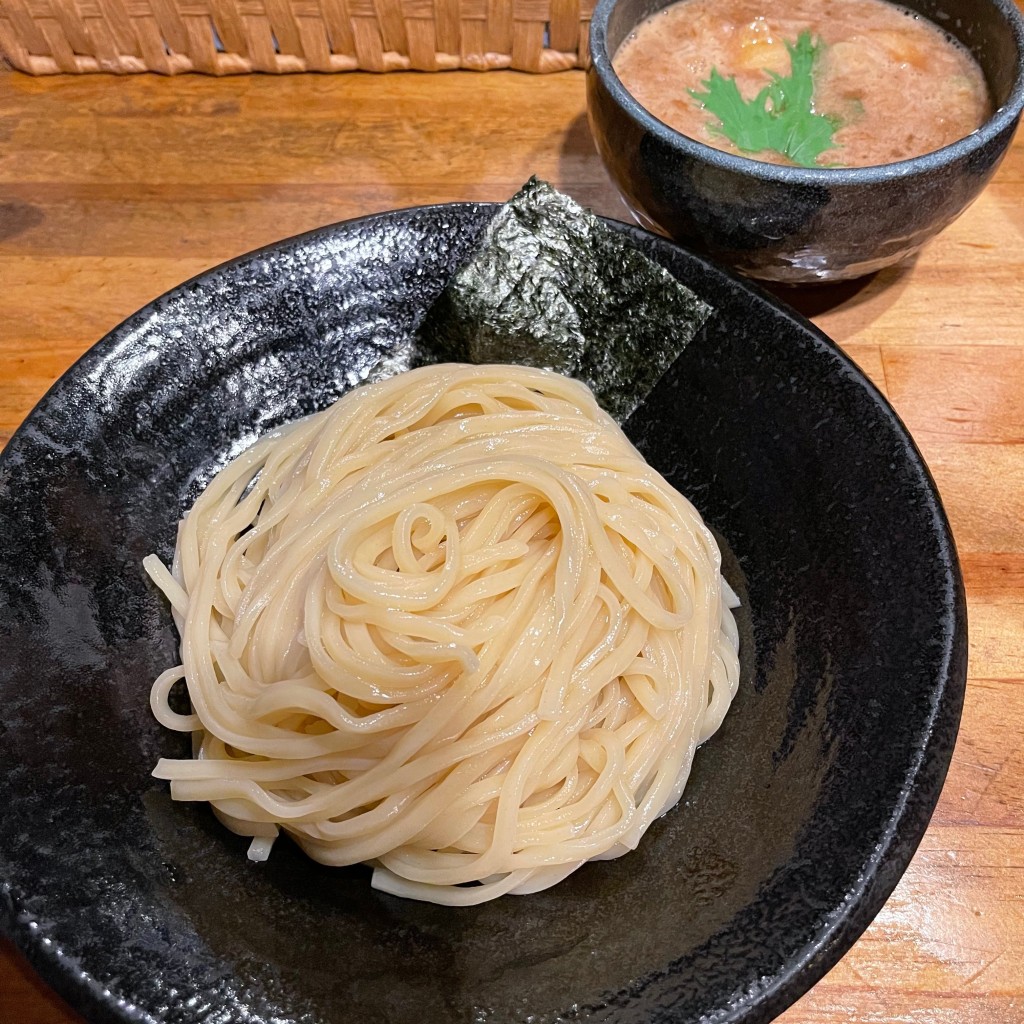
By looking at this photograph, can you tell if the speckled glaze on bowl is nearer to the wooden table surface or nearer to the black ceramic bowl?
the black ceramic bowl

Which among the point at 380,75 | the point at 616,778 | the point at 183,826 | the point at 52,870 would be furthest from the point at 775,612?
the point at 380,75

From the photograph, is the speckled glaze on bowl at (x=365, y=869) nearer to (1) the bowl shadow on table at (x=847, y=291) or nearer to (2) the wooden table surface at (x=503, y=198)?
(2) the wooden table surface at (x=503, y=198)

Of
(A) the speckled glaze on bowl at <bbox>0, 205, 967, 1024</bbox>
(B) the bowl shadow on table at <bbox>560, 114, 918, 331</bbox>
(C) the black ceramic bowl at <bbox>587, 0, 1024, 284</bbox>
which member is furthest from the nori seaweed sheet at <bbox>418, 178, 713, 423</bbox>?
(B) the bowl shadow on table at <bbox>560, 114, 918, 331</bbox>

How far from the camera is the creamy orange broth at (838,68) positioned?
223 centimetres

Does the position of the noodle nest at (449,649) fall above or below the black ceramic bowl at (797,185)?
below

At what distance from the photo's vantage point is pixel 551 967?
4.56ft

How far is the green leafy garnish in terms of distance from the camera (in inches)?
88.0

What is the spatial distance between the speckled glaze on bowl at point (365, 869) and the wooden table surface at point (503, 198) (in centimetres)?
38

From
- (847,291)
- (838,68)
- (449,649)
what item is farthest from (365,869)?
(838,68)

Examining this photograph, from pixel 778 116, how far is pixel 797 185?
0.48 m

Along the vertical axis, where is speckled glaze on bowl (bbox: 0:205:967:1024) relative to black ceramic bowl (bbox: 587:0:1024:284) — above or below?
below

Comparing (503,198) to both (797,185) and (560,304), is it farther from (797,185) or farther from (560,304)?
(797,185)

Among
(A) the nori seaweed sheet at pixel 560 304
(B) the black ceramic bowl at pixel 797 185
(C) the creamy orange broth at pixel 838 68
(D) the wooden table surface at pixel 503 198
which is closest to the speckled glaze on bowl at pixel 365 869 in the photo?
(A) the nori seaweed sheet at pixel 560 304

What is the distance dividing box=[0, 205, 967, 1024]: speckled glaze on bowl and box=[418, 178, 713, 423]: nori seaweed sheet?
64 mm
